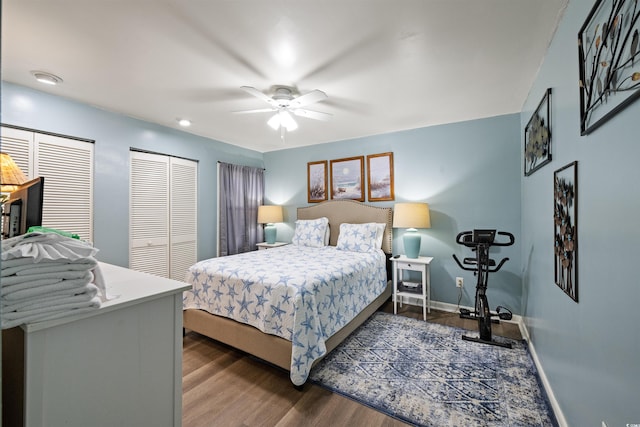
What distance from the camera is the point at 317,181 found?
4785mm

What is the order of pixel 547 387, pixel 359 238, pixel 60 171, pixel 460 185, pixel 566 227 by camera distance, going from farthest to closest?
pixel 359 238 → pixel 460 185 → pixel 60 171 → pixel 547 387 → pixel 566 227

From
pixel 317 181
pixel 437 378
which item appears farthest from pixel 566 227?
pixel 317 181

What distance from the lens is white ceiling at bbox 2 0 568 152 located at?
1.74m

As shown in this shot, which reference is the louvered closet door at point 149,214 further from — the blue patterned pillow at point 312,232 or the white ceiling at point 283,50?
the blue patterned pillow at point 312,232

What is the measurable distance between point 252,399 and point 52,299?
1.49m

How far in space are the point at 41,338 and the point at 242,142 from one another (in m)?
4.13

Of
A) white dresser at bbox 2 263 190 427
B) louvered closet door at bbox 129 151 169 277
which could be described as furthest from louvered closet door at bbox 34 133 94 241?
white dresser at bbox 2 263 190 427

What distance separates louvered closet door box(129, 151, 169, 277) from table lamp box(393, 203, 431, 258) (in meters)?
3.05

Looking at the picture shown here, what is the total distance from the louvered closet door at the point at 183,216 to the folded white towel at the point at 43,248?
3.03m

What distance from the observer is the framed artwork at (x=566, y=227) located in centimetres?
149

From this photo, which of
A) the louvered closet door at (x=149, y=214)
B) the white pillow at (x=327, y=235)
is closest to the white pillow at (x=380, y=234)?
the white pillow at (x=327, y=235)

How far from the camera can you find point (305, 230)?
4422 mm

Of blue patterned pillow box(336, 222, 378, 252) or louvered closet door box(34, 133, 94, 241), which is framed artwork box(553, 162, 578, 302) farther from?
louvered closet door box(34, 133, 94, 241)

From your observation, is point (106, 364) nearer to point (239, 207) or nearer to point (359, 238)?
point (359, 238)
